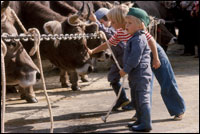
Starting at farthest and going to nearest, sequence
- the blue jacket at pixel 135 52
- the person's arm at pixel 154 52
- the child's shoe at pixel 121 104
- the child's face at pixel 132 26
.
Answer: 1. the child's shoe at pixel 121 104
2. the person's arm at pixel 154 52
3. the child's face at pixel 132 26
4. the blue jacket at pixel 135 52

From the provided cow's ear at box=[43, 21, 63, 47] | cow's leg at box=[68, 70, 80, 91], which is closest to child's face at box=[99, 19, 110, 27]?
cow's ear at box=[43, 21, 63, 47]

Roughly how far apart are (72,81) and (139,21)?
3275 millimetres

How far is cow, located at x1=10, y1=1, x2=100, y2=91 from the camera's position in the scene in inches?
278

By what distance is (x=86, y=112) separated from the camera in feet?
19.5

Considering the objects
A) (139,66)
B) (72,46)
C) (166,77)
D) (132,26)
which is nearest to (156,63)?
(139,66)

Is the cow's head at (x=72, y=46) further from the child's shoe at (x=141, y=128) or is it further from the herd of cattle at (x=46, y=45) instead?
the child's shoe at (x=141, y=128)

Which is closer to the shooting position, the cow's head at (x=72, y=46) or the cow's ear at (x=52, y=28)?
the cow's head at (x=72, y=46)

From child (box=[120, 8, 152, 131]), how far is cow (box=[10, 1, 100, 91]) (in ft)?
7.27

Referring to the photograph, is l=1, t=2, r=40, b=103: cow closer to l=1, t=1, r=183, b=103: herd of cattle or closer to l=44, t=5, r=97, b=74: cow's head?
l=1, t=1, r=183, b=103: herd of cattle

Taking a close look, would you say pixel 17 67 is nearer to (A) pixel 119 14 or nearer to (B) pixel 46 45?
(A) pixel 119 14

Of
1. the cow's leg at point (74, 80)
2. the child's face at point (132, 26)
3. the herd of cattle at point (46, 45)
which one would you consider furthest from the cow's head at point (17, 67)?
the cow's leg at point (74, 80)

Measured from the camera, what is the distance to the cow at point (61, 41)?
707cm

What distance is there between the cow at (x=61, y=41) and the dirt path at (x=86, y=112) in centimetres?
51

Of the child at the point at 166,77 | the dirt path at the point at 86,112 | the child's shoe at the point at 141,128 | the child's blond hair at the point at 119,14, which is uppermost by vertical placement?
the child's blond hair at the point at 119,14
